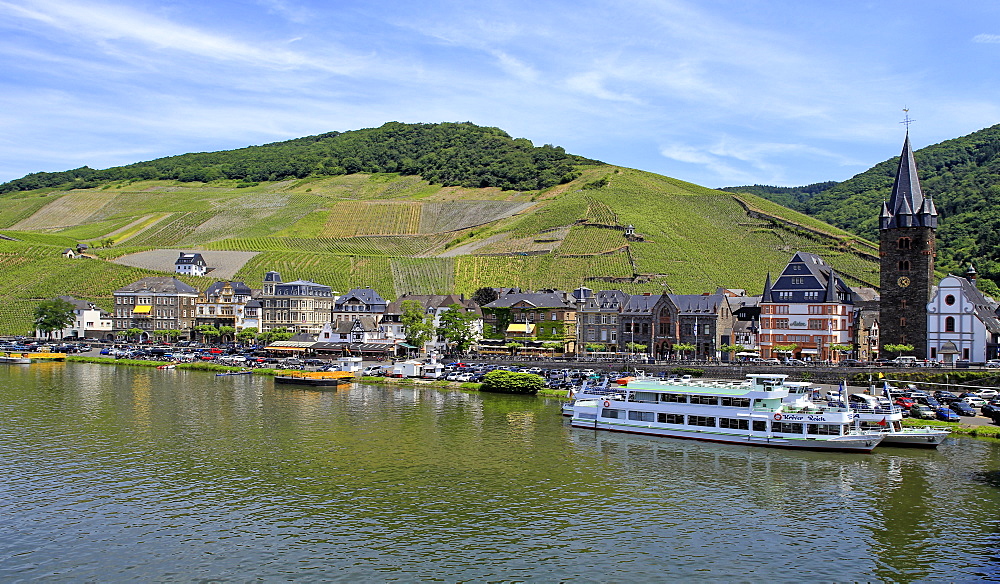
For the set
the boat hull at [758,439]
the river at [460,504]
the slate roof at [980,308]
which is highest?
the slate roof at [980,308]

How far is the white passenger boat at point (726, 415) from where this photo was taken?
149ft

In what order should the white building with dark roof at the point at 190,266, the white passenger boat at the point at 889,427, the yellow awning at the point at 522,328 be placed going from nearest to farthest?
the white passenger boat at the point at 889,427 → the yellow awning at the point at 522,328 → the white building with dark roof at the point at 190,266

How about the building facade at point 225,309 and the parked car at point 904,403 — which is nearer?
the parked car at point 904,403

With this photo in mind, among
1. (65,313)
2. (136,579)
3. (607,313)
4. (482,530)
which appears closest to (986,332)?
(607,313)

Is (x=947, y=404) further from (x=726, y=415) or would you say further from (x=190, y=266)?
(x=190, y=266)

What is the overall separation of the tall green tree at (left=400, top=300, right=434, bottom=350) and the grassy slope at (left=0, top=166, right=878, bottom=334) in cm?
2749

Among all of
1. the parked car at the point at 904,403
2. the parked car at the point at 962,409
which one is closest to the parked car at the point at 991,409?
the parked car at the point at 962,409

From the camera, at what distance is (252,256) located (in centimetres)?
14875

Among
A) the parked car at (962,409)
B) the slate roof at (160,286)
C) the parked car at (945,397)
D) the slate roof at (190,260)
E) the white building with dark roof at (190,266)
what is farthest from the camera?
the slate roof at (190,260)

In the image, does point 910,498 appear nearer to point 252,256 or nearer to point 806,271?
point 806,271

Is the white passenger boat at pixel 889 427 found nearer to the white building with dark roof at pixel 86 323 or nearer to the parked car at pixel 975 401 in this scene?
the parked car at pixel 975 401

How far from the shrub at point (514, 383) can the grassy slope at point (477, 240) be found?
54.6 meters

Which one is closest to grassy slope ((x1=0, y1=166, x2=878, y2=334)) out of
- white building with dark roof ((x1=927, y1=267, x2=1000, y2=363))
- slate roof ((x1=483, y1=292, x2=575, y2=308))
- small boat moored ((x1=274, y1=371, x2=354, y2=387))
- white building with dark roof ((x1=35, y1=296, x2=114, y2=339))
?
white building with dark roof ((x1=35, y1=296, x2=114, y2=339))

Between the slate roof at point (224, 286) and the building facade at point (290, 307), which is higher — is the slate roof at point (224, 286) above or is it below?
above
